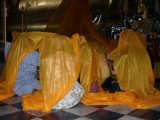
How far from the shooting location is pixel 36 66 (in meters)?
2.37

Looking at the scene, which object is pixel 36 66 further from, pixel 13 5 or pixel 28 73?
pixel 13 5

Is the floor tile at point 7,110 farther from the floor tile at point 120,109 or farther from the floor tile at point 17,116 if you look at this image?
the floor tile at point 120,109

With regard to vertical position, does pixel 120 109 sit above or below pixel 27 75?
below

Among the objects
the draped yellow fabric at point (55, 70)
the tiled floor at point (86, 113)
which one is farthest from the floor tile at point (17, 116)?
the draped yellow fabric at point (55, 70)

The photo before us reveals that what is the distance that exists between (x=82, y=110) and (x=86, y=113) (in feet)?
0.32

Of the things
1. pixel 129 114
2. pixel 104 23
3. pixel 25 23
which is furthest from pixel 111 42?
pixel 25 23

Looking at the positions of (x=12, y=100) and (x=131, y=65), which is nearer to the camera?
(x=131, y=65)

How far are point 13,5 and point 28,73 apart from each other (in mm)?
3897

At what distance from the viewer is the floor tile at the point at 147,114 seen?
173cm

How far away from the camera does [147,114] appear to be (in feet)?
5.94

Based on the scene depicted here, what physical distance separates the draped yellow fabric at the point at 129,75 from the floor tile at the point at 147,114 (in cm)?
24

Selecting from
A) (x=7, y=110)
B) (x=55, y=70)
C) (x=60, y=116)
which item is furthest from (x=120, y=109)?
(x=7, y=110)

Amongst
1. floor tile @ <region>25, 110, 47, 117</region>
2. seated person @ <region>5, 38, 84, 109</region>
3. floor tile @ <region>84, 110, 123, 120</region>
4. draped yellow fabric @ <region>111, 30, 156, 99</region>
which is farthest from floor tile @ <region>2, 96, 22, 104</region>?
draped yellow fabric @ <region>111, 30, 156, 99</region>

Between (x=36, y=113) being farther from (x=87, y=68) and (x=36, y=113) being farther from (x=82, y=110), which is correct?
(x=87, y=68)
